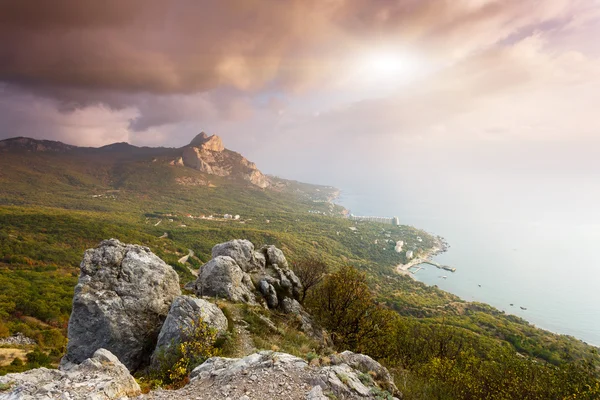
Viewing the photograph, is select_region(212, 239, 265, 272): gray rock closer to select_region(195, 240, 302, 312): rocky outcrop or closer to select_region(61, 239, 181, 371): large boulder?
select_region(195, 240, 302, 312): rocky outcrop

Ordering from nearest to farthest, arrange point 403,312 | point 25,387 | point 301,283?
point 25,387, point 301,283, point 403,312

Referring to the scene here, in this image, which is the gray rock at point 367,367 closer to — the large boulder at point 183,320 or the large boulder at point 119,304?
the large boulder at point 183,320

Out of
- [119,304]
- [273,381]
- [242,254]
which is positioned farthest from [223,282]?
[273,381]

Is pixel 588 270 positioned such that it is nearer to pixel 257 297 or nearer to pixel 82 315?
pixel 257 297

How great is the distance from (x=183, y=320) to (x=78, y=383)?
7.28 meters

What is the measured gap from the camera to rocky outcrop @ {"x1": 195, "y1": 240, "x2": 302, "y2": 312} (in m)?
26.6

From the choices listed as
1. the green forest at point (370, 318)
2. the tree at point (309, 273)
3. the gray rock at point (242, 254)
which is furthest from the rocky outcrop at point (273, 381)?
the tree at point (309, 273)

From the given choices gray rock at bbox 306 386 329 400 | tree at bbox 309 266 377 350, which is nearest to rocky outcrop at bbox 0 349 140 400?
gray rock at bbox 306 386 329 400

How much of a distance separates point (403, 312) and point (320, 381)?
306 feet

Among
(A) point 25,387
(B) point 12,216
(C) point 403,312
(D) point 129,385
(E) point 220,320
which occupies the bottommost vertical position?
(C) point 403,312

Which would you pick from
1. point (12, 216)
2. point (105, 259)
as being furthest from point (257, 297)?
point (12, 216)

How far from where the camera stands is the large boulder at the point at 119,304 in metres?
16.3

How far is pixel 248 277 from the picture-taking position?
30.8 meters

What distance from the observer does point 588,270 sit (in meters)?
190
